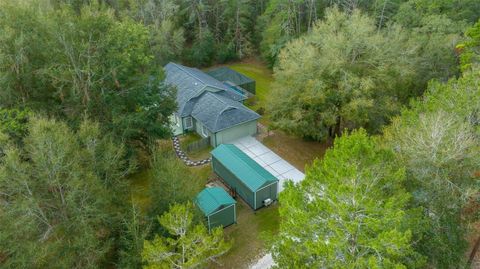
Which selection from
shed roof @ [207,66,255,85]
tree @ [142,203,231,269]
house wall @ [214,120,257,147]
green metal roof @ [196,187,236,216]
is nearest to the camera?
tree @ [142,203,231,269]

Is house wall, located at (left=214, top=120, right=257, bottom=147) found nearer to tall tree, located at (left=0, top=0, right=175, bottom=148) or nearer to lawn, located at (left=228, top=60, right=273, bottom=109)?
tall tree, located at (left=0, top=0, right=175, bottom=148)

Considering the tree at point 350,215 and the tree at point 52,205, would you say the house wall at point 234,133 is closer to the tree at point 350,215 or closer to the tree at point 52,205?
the tree at point 52,205

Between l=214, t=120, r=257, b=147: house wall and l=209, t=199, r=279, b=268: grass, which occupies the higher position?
l=214, t=120, r=257, b=147: house wall

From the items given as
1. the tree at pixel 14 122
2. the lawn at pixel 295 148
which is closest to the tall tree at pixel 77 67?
the tree at pixel 14 122

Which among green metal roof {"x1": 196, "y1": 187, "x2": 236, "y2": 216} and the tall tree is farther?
the tall tree

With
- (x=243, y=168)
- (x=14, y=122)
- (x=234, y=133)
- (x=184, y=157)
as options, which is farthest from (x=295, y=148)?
(x=14, y=122)

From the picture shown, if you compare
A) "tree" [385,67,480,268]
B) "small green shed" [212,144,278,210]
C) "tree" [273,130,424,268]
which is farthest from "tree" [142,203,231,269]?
"tree" [385,67,480,268]
